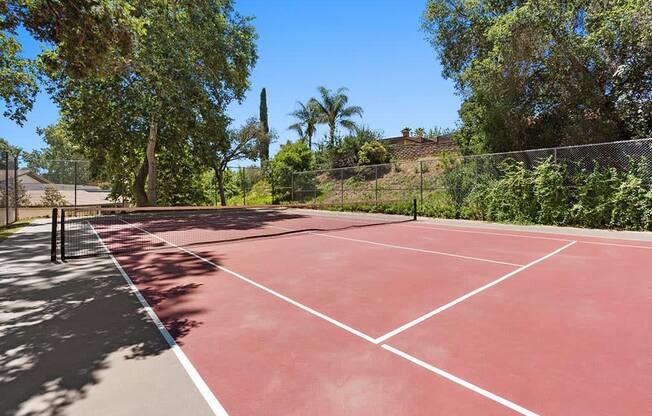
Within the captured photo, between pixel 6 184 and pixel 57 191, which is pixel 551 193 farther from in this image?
pixel 57 191

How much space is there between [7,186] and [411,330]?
1904cm

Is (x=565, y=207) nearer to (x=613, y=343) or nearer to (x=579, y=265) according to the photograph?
(x=579, y=265)

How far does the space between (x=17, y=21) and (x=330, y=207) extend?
61.6ft

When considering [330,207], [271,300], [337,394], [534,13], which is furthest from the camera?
[330,207]

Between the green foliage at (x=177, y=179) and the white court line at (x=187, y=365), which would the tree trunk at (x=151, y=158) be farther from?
the white court line at (x=187, y=365)

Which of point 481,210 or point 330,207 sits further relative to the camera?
point 330,207

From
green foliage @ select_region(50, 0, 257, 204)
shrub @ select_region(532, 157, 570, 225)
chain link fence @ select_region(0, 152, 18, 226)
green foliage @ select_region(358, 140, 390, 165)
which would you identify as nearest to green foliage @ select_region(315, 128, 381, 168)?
green foliage @ select_region(358, 140, 390, 165)

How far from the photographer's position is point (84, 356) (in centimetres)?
379

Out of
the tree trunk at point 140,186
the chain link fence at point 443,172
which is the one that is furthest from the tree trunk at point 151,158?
the chain link fence at point 443,172

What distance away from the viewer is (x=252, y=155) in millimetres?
34469

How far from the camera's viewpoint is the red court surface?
118 inches

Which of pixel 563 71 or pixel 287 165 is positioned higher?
pixel 563 71

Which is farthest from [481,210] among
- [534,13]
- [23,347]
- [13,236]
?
[13,236]

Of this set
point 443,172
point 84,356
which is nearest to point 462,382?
point 84,356
